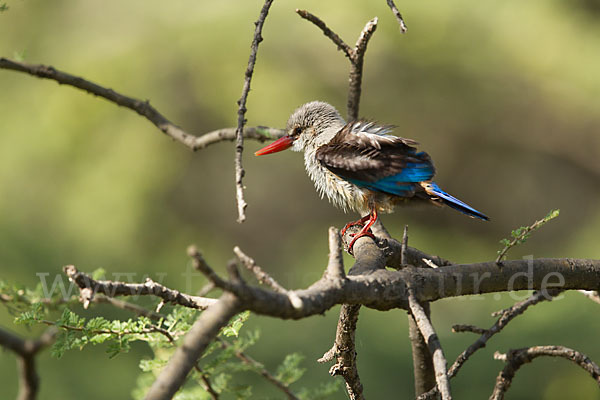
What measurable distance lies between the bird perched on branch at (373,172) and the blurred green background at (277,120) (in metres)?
1.45

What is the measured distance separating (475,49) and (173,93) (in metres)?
2.28

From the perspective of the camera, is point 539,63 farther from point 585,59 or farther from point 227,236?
point 227,236

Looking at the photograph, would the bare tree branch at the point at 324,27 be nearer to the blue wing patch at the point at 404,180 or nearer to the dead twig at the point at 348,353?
the blue wing patch at the point at 404,180

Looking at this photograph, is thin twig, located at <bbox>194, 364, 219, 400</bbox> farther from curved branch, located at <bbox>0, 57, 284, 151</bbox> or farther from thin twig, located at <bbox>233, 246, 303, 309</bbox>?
curved branch, located at <bbox>0, 57, 284, 151</bbox>

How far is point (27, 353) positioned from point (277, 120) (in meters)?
4.02

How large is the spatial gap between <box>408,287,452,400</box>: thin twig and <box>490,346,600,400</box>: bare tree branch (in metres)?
0.54

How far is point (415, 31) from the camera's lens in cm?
499

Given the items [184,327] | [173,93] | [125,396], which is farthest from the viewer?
[173,93]

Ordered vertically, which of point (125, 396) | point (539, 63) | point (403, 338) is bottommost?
point (125, 396)

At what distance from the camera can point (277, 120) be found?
463 cm

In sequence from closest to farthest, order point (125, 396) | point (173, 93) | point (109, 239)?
point (125, 396) < point (109, 239) < point (173, 93)

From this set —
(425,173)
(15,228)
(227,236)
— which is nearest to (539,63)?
(227,236)

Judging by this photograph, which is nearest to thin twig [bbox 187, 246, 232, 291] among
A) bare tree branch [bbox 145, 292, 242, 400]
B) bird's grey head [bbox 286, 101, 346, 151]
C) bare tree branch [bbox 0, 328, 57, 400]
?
bare tree branch [bbox 145, 292, 242, 400]

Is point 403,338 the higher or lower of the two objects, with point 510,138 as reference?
lower
